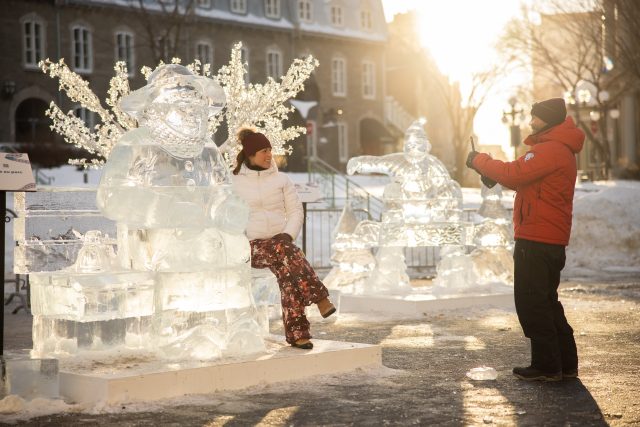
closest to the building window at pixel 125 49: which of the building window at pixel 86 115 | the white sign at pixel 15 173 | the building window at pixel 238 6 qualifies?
the building window at pixel 86 115

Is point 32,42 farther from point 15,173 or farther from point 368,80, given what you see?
point 15,173

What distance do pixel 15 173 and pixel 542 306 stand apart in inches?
164

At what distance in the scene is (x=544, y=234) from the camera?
7.52 m

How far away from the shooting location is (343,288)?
44.2 ft

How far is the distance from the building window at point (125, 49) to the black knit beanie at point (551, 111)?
3350 centimetres

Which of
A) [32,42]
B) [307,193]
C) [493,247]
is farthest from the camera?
[32,42]

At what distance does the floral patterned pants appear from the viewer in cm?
816

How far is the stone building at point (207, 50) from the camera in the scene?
3691 centimetres

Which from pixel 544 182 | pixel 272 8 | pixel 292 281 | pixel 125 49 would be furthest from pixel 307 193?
pixel 272 8

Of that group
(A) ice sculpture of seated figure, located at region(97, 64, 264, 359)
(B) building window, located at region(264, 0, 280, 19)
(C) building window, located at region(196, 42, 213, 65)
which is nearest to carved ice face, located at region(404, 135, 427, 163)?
(A) ice sculpture of seated figure, located at region(97, 64, 264, 359)

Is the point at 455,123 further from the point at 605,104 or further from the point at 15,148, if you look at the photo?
the point at 15,148

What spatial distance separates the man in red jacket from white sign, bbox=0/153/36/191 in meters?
3.57

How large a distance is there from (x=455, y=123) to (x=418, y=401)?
4203 cm

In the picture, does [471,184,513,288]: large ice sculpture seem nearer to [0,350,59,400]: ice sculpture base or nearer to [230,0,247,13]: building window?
[0,350,59,400]: ice sculpture base
